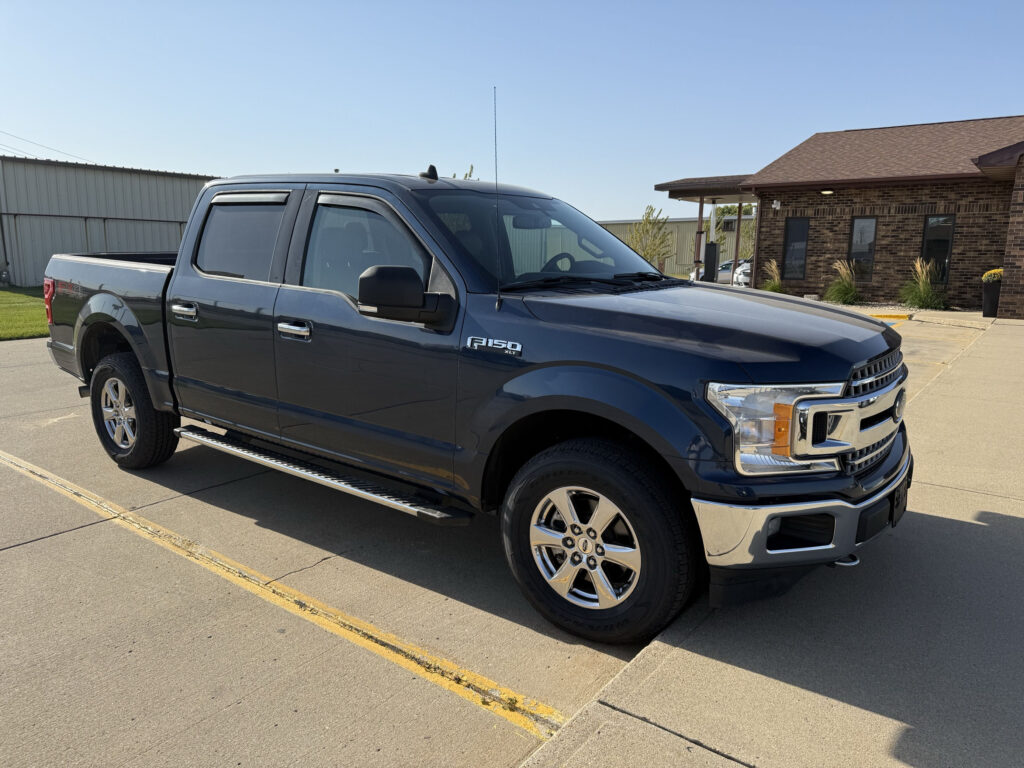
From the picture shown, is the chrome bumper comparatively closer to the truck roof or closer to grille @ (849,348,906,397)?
grille @ (849,348,906,397)

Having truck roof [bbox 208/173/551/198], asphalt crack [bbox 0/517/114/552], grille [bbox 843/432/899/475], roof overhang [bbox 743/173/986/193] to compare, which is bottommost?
asphalt crack [bbox 0/517/114/552]

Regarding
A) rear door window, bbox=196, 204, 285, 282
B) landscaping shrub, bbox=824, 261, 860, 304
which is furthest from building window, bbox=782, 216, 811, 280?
rear door window, bbox=196, 204, 285, 282

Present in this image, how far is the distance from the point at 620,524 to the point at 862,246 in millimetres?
20958

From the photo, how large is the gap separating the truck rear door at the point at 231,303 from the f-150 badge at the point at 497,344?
140 centimetres

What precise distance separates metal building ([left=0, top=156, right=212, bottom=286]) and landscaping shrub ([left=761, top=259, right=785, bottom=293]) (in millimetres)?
18501

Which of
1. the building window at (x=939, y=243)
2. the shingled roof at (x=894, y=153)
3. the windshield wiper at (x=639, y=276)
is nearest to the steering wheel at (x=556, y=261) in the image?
the windshield wiper at (x=639, y=276)

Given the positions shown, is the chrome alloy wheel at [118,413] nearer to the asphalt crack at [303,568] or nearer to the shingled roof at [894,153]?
the asphalt crack at [303,568]

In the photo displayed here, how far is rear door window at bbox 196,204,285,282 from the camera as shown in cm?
452

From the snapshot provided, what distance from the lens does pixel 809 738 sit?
8.30 feet

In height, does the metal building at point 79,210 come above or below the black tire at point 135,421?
above

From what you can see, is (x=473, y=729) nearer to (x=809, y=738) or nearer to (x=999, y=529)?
(x=809, y=738)

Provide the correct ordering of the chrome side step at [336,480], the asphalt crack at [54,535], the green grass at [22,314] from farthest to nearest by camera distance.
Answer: the green grass at [22,314] < the asphalt crack at [54,535] < the chrome side step at [336,480]

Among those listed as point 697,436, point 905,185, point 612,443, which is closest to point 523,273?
point 612,443

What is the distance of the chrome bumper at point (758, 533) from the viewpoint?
2861 millimetres
